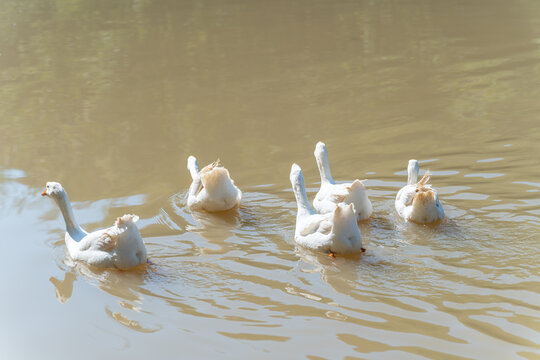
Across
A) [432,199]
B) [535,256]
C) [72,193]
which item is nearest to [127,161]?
[72,193]

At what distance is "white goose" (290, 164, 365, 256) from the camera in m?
6.16

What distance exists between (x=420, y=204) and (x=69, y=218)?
11.1 feet

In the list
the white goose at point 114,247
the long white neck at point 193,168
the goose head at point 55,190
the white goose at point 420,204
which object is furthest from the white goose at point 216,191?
the white goose at point 420,204

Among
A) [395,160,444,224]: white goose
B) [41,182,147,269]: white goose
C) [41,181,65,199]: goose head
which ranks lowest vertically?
[41,182,147,269]: white goose

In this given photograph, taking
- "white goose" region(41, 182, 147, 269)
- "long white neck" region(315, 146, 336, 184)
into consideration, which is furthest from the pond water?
"long white neck" region(315, 146, 336, 184)

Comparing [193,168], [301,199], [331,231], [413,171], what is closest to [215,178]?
[193,168]

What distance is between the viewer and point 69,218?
6727mm

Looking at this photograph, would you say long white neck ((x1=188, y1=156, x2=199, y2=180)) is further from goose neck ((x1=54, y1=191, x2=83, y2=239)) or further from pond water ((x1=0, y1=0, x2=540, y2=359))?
goose neck ((x1=54, y1=191, x2=83, y2=239))

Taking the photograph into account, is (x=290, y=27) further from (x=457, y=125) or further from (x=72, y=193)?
(x=72, y=193)

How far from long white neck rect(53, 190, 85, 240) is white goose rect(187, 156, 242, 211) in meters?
1.43

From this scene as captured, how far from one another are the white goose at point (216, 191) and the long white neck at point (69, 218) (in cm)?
143

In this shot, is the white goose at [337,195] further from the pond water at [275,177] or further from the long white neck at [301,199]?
the long white neck at [301,199]

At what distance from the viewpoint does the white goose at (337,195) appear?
696 centimetres

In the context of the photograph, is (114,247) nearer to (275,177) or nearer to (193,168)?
(193,168)
